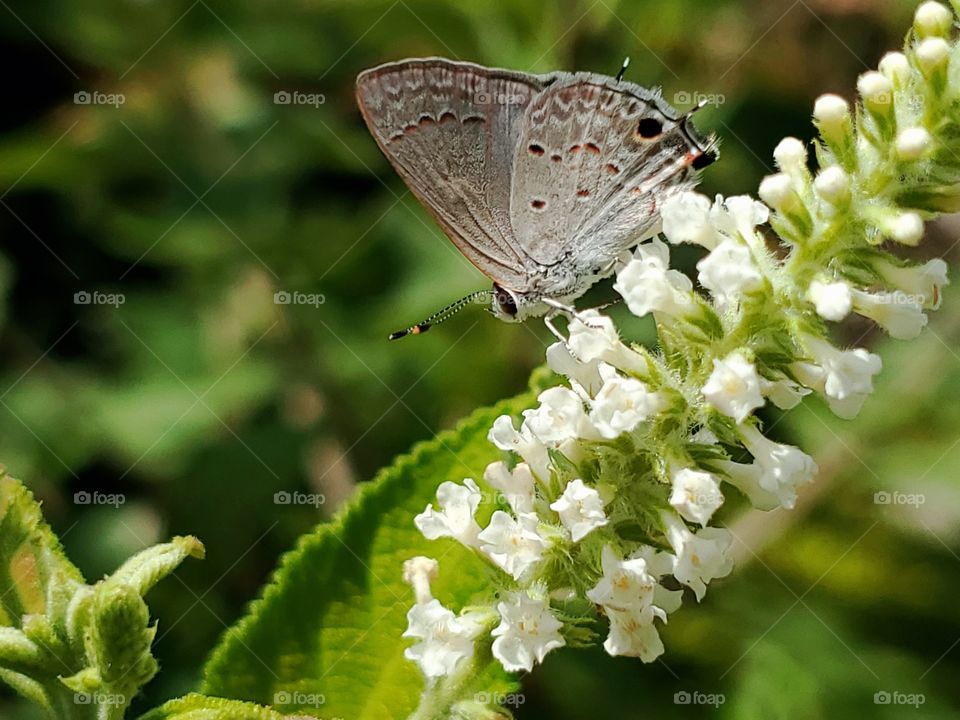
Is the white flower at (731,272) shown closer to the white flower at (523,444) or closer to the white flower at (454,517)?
the white flower at (523,444)

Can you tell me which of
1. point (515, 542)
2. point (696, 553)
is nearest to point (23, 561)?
point (515, 542)

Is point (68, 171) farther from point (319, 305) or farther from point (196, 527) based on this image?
point (196, 527)

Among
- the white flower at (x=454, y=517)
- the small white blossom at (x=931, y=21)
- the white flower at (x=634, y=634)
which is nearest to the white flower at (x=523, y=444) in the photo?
the white flower at (x=454, y=517)

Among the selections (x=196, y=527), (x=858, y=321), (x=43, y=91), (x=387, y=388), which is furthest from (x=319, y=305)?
(x=858, y=321)

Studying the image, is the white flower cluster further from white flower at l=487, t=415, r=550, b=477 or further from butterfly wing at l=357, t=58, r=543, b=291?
butterfly wing at l=357, t=58, r=543, b=291

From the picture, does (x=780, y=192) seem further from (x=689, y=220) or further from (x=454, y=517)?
(x=454, y=517)

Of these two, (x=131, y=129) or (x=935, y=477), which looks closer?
(x=935, y=477)

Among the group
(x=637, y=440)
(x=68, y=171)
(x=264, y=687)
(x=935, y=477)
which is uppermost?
(x=68, y=171)
